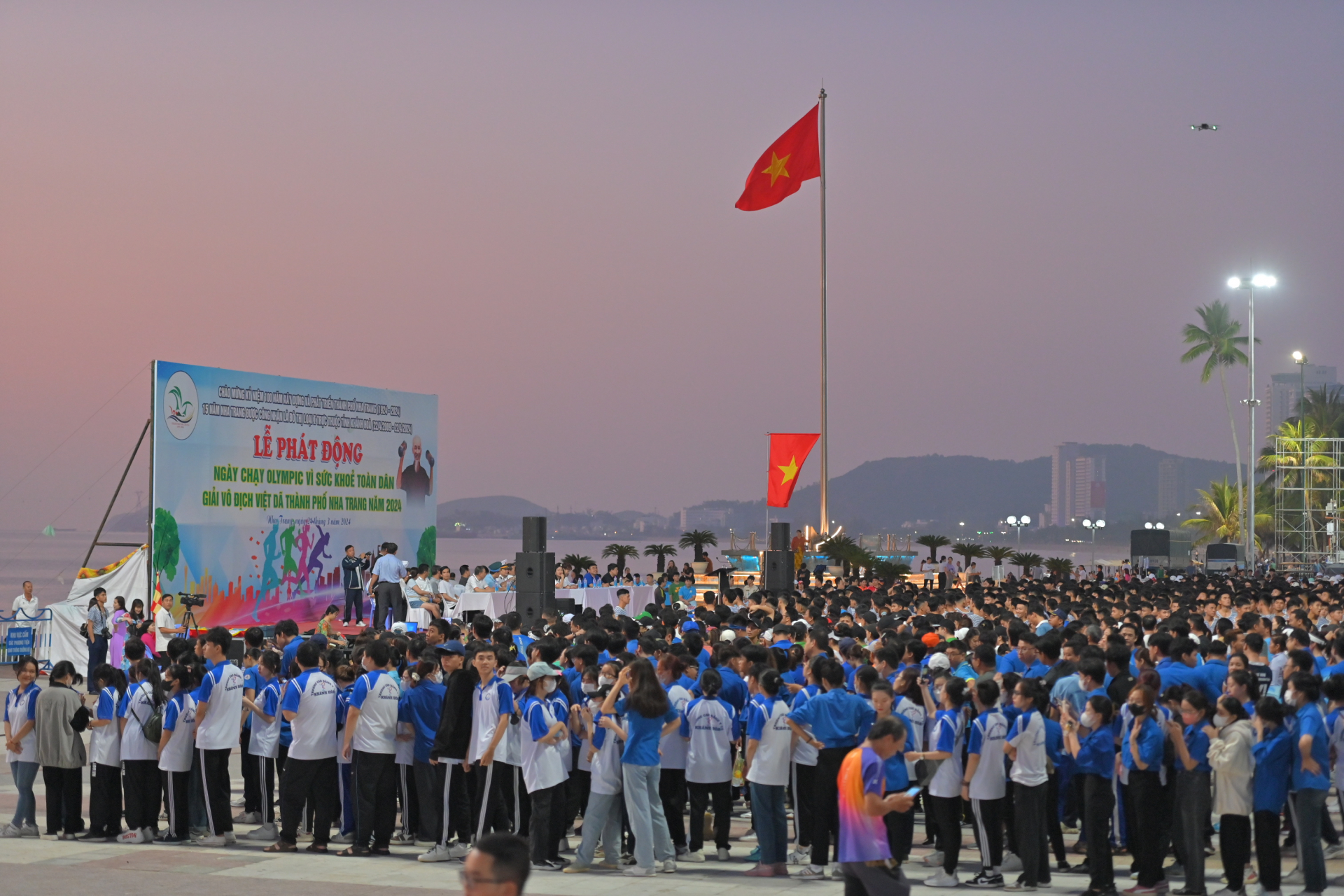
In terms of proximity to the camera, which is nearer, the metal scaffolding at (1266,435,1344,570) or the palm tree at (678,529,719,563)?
the palm tree at (678,529,719,563)

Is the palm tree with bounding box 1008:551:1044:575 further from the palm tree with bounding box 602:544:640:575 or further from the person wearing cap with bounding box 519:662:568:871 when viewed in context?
the person wearing cap with bounding box 519:662:568:871

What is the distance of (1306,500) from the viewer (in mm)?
56781

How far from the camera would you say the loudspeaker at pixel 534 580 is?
22.2m

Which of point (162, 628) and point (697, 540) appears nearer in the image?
point (162, 628)

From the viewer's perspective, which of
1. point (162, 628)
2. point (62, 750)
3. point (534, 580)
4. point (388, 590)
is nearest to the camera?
point (62, 750)

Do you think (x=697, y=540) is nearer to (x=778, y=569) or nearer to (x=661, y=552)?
(x=661, y=552)

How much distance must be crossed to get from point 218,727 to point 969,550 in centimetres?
3746

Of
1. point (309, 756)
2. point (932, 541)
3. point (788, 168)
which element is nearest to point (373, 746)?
point (309, 756)

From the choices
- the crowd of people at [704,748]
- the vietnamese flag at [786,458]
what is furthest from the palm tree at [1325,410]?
the crowd of people at [704,748]

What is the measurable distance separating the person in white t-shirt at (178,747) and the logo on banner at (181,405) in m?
14.6

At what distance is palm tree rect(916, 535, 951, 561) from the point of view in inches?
1722

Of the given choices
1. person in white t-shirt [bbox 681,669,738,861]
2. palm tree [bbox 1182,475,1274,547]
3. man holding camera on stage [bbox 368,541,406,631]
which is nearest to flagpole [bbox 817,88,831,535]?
man holding camera on stage [bbox 368,541,406,631]

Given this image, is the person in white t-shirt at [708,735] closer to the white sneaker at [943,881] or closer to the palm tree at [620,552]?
the white sneaker at [943,881]

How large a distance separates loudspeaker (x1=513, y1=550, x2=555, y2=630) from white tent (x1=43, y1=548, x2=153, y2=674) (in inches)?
254
